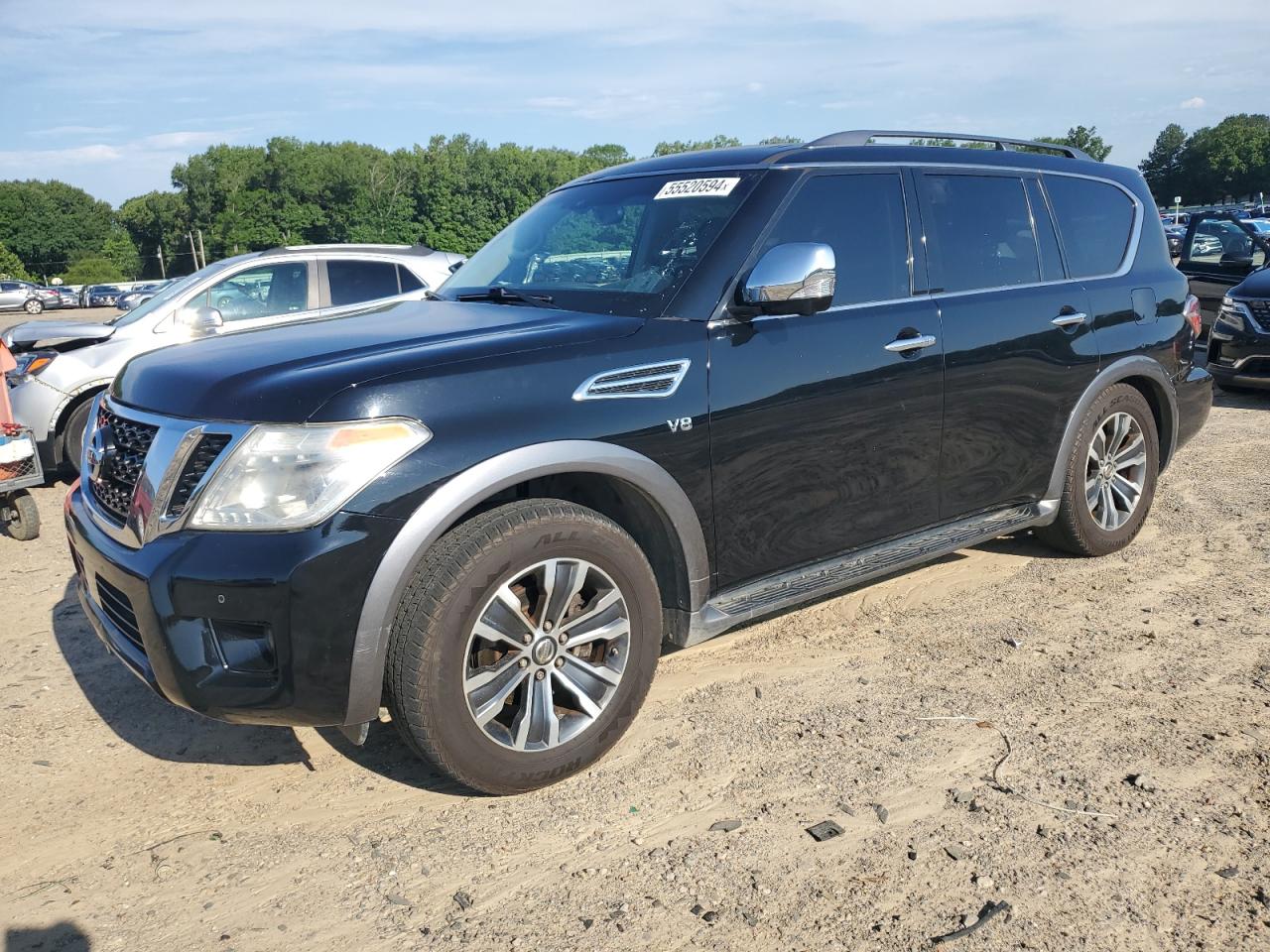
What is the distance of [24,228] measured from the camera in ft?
365

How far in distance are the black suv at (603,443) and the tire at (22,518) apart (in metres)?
3.51

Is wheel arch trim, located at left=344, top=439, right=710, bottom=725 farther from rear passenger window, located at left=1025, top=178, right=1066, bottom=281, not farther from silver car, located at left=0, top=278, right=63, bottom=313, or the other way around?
silver car, located at left=0, top=278, right=63, bottom=313

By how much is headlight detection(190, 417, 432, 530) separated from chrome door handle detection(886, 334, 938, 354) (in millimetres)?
2078

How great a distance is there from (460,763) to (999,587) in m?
3.01

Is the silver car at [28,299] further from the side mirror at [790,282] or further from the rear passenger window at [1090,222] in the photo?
the side mirror at [790,282]

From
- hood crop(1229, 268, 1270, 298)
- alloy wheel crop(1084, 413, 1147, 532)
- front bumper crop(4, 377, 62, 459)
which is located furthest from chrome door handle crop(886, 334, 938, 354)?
hood crop(1229, 268, 1270, 298)

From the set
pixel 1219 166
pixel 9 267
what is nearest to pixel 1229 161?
pixel 1219 166

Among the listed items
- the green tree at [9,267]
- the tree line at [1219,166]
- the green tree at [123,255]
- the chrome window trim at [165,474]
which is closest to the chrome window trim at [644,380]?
the chrome window trim at [165,474]

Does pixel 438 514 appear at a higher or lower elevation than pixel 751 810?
higher

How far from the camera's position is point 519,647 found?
312 cm

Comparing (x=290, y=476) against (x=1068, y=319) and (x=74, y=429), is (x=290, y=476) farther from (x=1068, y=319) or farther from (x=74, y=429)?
(x=74, y=429)

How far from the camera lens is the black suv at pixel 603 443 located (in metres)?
2.84

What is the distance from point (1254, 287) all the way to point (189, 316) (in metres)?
9.65

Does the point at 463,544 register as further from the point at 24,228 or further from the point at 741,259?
the point at 24,228
